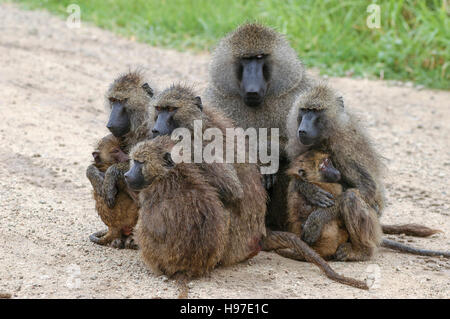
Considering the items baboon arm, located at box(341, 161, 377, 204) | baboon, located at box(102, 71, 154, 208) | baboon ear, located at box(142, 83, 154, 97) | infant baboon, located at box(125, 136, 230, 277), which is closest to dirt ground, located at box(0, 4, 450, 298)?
infant baboon, located at box(125, 136, 230, 277)

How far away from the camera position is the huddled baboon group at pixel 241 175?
3.67m

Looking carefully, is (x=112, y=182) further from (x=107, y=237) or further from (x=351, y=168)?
(x=351, y=168)

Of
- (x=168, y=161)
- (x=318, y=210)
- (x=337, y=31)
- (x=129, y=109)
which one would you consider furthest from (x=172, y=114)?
(x=337, y=31)

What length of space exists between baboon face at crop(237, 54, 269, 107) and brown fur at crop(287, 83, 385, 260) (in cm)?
34

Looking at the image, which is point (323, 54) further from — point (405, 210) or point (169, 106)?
point (169, 106)

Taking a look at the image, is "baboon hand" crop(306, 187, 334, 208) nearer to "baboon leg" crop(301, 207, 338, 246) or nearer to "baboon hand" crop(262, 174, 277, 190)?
"baboon leg" crop(301, 207, 338, 246)

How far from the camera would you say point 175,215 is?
3.60m

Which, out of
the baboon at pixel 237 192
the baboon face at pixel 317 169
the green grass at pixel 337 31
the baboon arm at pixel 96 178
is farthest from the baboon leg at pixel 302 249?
the green grass at pixel 337 31

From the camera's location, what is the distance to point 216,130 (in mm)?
3980

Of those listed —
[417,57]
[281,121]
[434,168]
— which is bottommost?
[434,168]

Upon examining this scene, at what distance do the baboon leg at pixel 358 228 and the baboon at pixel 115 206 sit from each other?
1291 mm
